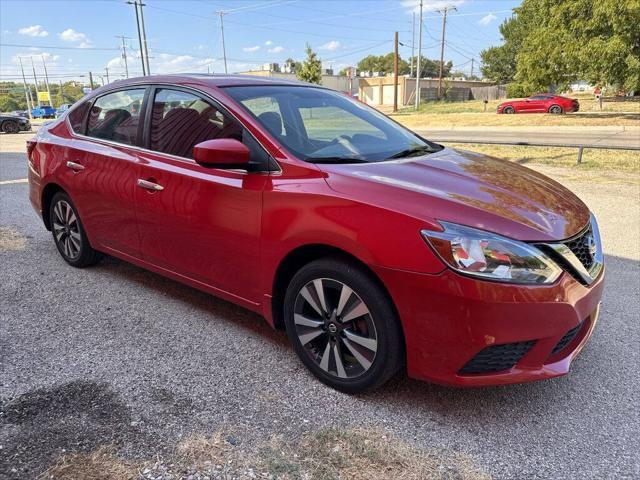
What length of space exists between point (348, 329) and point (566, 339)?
3.48 feet

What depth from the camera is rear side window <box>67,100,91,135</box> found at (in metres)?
4.33

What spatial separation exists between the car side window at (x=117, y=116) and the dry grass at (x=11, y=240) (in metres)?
1.99

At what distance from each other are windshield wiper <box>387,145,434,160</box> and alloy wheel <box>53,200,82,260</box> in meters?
2.85

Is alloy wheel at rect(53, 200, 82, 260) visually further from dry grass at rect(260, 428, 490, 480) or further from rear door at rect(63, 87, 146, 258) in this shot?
dry grass at rect(260, 428, 490, 480)

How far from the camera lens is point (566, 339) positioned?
2.46 m

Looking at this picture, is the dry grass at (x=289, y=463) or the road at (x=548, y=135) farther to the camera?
the road at (x=548, y=135)

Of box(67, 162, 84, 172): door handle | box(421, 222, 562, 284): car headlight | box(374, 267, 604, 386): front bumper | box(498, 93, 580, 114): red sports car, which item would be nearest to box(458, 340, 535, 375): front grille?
box(374, 267, 604, 386): front bumper

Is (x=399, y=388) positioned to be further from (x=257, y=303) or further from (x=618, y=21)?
(x=618, y=21)

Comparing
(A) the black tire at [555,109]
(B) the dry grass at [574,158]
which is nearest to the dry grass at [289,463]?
(B) the dry grass at [574,158]

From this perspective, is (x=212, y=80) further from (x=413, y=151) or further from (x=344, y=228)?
(x=344, y=228)

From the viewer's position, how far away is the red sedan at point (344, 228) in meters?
2.26

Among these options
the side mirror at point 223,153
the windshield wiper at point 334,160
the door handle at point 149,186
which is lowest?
the door handle at point 149,186

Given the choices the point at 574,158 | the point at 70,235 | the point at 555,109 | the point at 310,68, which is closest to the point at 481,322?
the point at 70,235

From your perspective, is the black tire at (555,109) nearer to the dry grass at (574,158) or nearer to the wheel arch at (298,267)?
the dry grass at (574,158)
